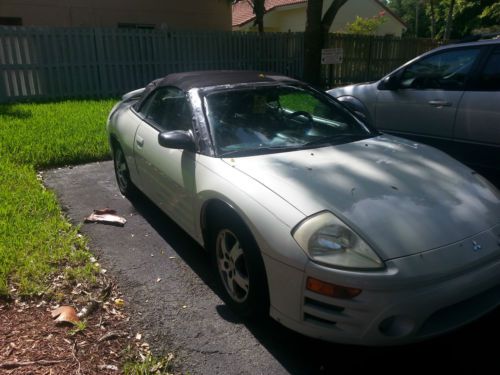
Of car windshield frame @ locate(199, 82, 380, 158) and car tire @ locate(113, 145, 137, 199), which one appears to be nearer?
car windshield frame @ locate(199, 82, 380, 158)

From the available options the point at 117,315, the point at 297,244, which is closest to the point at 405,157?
the point at 297,244

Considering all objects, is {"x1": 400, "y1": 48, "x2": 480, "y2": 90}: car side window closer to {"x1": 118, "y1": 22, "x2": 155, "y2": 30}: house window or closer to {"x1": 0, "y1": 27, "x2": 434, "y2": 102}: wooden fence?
{"x1": 0, "y1": 27, "x2": 434, "y2": 102}: wooden fence

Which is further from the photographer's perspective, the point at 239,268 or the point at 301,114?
the point at 301,114

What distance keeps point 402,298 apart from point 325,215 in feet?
1.84

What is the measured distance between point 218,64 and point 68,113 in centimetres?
582

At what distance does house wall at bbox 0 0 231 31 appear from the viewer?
1366 cm

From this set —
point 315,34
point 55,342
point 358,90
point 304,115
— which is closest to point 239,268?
point 55,342

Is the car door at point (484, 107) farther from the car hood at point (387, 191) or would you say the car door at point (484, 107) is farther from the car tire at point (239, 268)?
the car tire at point (239, 268)

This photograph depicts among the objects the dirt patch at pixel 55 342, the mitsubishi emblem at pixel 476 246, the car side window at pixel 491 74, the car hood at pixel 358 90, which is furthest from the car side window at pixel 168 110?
the car side window at pixel 491 74

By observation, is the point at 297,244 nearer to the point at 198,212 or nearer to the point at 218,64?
the point at 198,212

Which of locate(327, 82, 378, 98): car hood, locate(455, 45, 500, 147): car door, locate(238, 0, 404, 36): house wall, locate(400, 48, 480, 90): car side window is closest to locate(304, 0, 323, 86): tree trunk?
locate(327, 82, 378, 98): car hood

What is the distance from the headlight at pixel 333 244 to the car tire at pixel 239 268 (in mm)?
340

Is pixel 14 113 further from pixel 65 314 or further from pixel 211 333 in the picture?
pixel 211 333

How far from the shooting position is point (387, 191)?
8.60 feet
